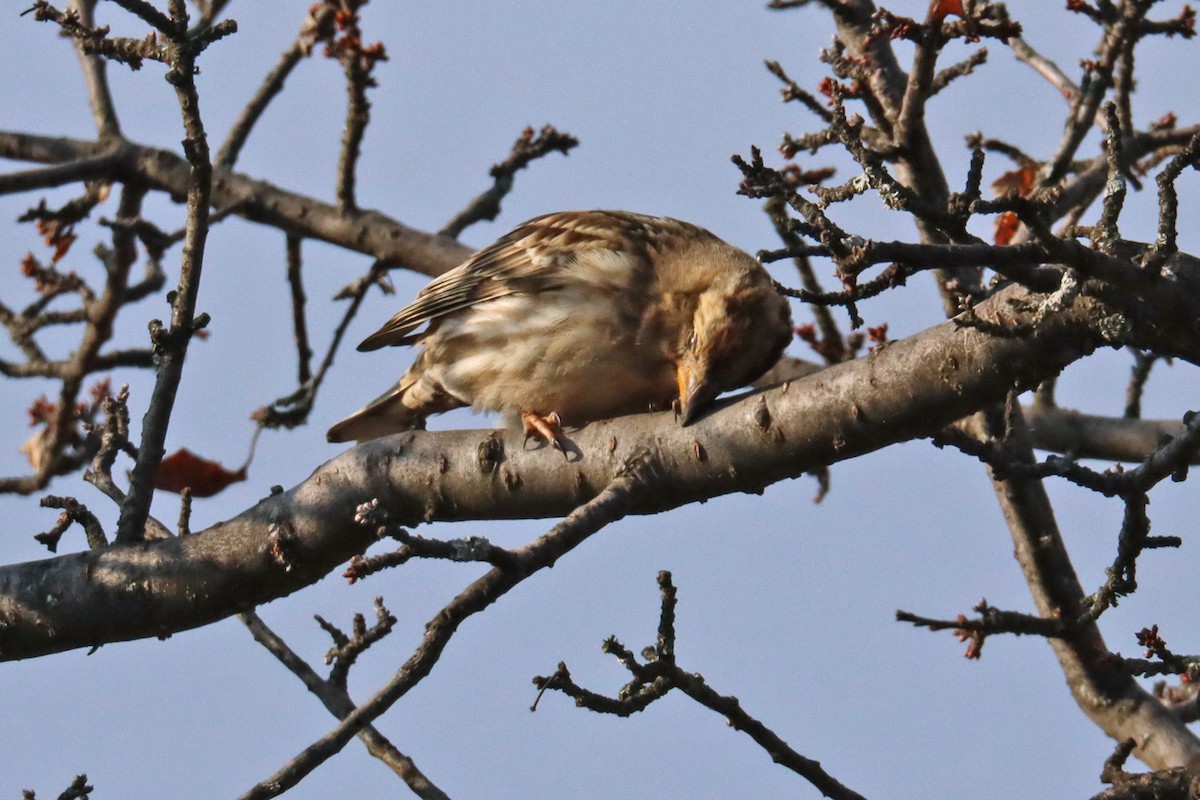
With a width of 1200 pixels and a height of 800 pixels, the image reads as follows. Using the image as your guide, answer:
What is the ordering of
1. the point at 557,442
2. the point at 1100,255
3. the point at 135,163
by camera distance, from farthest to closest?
the point at 135,163, the point at 557,442, the point at 1100,255

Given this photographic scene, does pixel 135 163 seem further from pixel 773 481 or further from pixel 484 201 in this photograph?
pixel 773 481

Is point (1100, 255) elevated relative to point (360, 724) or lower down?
elevated

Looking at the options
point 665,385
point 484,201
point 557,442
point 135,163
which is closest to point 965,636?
point 665,385

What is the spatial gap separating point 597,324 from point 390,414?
1.35 metres

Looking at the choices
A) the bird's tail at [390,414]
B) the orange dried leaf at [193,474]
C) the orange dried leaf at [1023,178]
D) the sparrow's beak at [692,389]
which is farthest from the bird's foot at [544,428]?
the orange dried leaf at [1023,178]

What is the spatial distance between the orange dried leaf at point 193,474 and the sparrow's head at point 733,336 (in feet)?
8.26

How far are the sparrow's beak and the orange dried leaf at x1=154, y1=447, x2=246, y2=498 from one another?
8.18 ft

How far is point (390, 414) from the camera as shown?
6809 millimetres

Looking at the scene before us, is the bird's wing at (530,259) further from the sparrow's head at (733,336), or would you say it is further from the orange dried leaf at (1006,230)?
the orange dried leaf at (1006,230)

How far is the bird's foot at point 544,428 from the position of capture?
4629 mm

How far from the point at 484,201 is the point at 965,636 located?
3625 mm

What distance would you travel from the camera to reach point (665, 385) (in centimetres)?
591

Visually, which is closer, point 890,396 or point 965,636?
point 890,396

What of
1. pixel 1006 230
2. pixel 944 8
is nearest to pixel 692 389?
A: pixel 944 8
